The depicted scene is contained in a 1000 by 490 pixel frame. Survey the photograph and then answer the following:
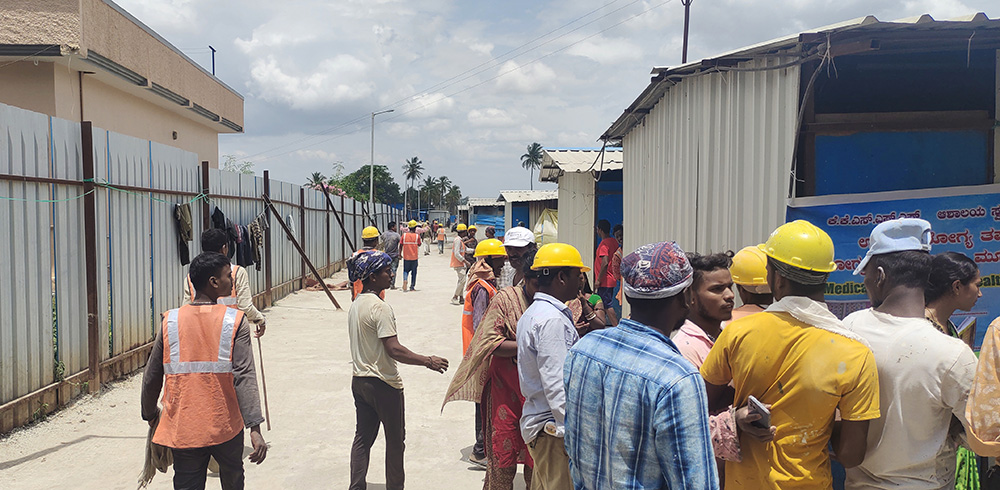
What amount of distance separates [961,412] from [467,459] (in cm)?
374

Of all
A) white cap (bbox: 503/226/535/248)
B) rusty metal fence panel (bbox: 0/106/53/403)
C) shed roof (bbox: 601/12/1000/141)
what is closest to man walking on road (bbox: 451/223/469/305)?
rusty metal fence panel (bbox: 0/106/53/403)

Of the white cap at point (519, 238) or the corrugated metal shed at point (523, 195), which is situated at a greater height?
the corrugated metal shed at point (523, 195)

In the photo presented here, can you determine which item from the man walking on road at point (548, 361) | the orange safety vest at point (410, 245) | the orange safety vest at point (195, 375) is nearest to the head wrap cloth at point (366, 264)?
the orange safety vest at point (195, 375)

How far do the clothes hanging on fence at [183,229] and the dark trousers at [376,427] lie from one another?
573 cm

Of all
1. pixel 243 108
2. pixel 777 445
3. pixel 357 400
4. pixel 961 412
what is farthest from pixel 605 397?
pixel 243 108

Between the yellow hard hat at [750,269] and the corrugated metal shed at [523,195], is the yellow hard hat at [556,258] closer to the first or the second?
the yellow hard hat at [750,269]

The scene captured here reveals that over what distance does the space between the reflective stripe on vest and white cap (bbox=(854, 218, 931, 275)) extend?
304 centimetres

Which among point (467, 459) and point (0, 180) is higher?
point (0, 180)

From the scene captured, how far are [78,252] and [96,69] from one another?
5563 mm

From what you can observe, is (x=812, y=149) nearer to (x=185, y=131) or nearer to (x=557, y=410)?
(x=557, y=410)

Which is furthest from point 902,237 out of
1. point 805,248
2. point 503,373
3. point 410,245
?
point 410,245

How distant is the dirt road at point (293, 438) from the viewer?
4.81m

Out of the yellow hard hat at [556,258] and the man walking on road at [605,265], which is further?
the man walking on road at [605,265]

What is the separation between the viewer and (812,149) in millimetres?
4352
